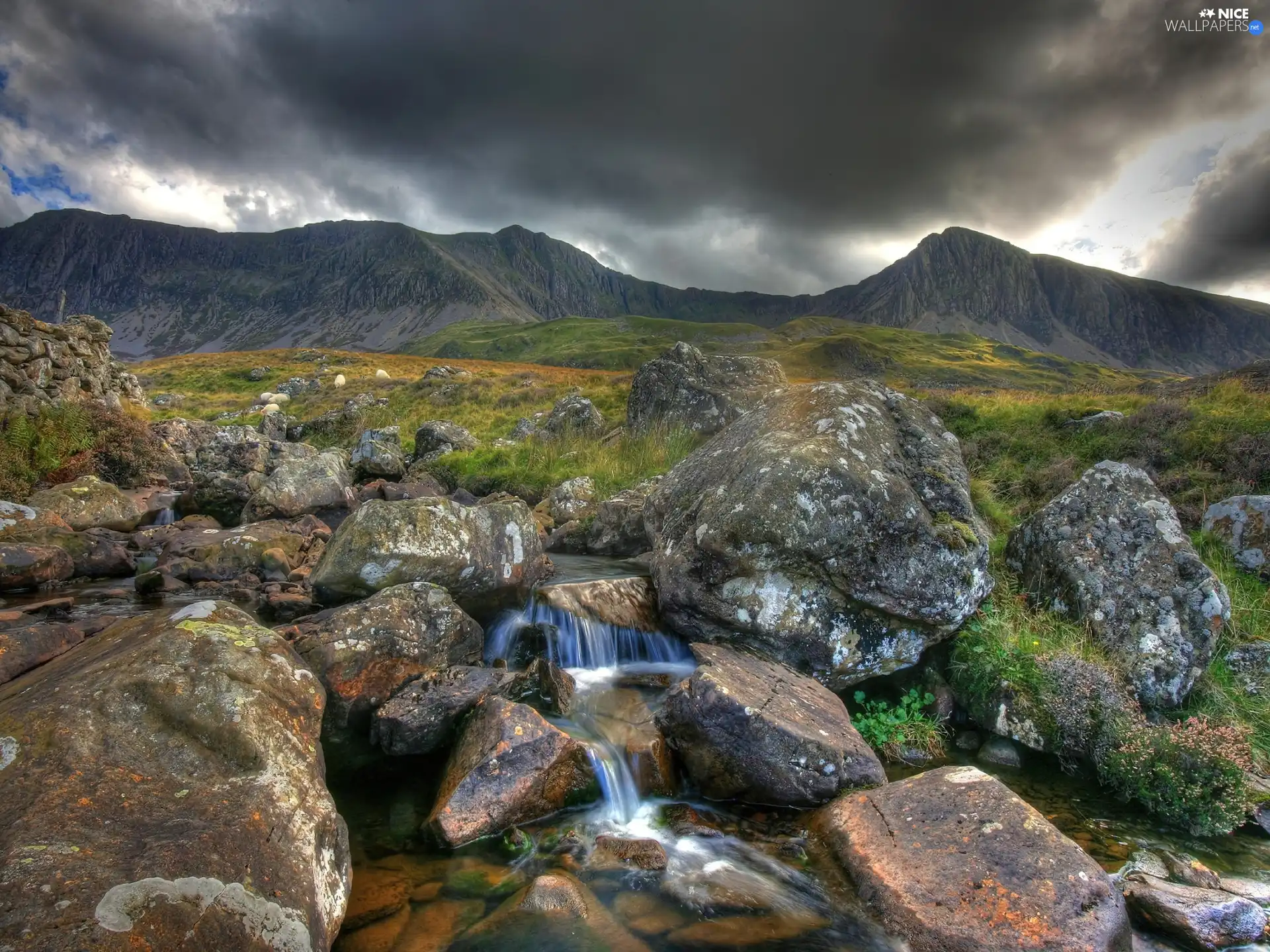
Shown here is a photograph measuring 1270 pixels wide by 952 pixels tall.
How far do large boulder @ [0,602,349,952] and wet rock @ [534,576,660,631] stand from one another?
4413 millimetres

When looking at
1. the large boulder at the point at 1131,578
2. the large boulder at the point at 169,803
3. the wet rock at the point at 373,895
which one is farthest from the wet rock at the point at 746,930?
the large boulder at the point at 1131,578

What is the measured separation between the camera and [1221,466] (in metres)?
14.5

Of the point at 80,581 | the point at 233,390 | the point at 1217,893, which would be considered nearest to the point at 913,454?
the point at 1217,893

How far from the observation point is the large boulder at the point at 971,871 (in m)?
4.62

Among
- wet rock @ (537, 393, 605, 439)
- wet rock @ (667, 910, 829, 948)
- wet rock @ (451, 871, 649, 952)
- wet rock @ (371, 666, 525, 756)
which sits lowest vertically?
wet rock @ (667, 910, 829, 948)

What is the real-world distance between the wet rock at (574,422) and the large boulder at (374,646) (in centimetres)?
1432

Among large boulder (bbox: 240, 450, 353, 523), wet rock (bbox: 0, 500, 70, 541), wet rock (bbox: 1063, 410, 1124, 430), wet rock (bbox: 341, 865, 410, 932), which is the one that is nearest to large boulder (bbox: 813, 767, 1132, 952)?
wet rock (bbox: 341, 865, 410, 932)

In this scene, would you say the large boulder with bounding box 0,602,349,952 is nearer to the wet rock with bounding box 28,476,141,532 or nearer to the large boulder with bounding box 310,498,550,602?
the large boulder with bounding box 310,498,550,602

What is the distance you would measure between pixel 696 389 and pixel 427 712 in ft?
54.0

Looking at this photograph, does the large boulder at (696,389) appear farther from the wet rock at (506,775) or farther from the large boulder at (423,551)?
the wet rock at (506,775)

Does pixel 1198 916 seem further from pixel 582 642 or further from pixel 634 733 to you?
pixel 582 642

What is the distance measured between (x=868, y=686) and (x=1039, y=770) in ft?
7.23

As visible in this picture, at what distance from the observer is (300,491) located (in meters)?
14.9

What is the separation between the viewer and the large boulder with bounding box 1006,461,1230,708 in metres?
8.26
